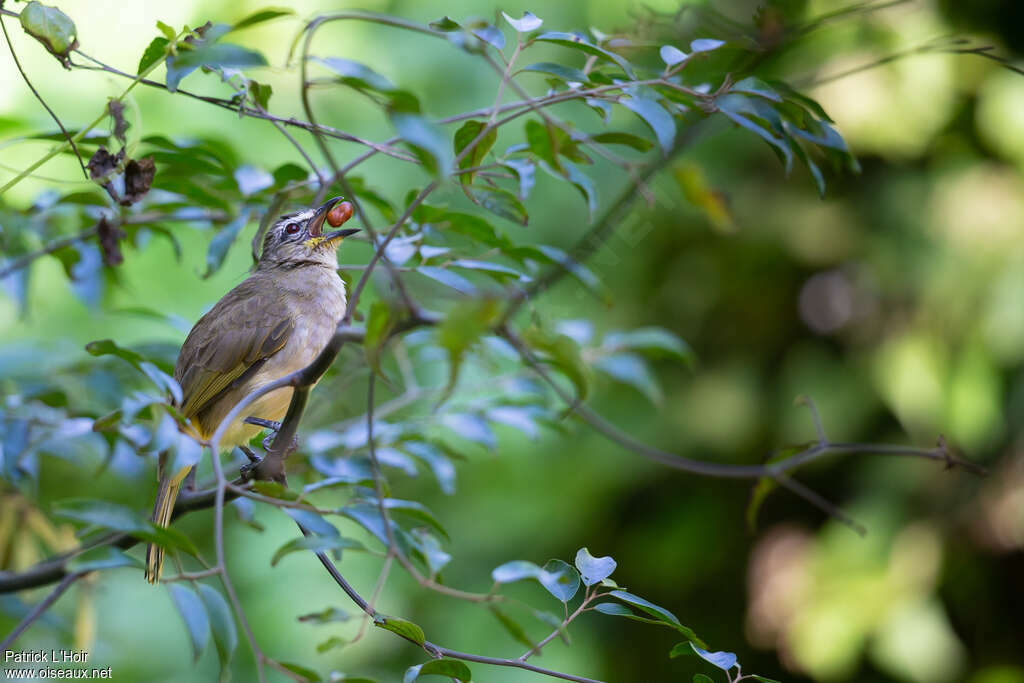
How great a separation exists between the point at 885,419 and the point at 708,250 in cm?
109

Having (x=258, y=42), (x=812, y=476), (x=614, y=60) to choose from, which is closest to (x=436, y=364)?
(x=812, y=476)

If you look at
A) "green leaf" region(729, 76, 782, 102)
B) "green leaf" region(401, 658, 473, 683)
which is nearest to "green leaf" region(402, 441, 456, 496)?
"green leaf" region(401, 658, 473, 683)

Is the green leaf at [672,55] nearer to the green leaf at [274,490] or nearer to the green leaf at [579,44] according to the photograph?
the green leaf at [579,44]

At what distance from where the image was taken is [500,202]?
179 cm

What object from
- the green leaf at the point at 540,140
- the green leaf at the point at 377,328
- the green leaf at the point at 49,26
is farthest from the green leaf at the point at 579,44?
the green leaf at the point at 49,26

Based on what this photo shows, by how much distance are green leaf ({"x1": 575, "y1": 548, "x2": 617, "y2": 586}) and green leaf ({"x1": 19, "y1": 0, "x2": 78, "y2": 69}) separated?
121 centimetres

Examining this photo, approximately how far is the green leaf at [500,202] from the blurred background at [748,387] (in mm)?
1071

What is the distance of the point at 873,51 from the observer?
3.85 metres

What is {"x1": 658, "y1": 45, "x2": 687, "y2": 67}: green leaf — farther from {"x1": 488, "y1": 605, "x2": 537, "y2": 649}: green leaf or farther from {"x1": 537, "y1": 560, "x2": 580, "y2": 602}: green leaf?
{"x1": 488, "y1": 605, "x2": 537, "y2": 649}: green leaf

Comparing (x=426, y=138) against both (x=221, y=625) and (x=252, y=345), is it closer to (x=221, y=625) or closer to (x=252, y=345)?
(x=221, y=625)

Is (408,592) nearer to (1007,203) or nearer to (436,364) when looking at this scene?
(436,364)

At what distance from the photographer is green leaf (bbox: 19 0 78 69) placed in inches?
62.9

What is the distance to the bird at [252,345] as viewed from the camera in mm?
2486

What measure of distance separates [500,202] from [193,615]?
0.91m
